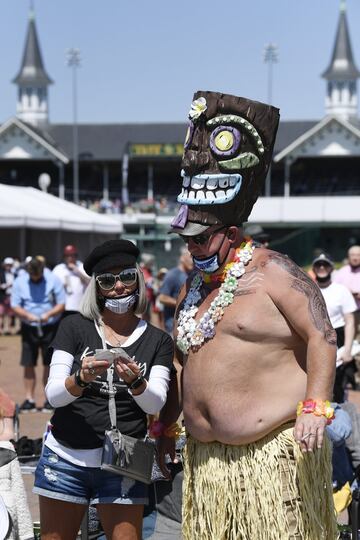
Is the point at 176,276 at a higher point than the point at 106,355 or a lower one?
lower

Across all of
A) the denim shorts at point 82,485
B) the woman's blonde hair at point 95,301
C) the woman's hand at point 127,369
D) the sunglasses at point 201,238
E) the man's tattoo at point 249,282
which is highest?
the sunglasses at point 201,238

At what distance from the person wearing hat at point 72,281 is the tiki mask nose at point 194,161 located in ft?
26.9

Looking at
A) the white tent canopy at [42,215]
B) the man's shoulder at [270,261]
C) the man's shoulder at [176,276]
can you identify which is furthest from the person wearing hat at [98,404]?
the white tent canopy at [42,215]

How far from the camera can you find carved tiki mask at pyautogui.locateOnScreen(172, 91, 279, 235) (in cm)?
403

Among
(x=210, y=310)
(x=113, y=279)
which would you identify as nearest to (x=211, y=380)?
(x=210, y=310)

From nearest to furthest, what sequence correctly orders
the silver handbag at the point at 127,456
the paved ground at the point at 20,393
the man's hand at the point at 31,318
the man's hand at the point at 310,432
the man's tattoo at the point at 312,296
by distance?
the man's hand at the point at 310,432, the man's tattoo at the point at 312,296, the silver handbag at the point at 127,456, the paved ground at the point at 20,393, the man's hand at the point at 31,318

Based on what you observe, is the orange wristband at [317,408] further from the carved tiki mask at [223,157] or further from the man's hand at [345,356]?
the man's hand at [345,356]

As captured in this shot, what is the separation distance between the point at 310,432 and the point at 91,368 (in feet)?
2.83

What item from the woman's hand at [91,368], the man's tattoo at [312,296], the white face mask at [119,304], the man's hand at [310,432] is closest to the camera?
the man's hand at [310,432]

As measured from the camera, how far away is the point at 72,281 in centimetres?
1283

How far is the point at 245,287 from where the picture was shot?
3963 millimetres

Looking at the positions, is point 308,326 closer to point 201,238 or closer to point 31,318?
point 201,238

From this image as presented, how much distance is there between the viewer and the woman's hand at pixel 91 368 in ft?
12.8

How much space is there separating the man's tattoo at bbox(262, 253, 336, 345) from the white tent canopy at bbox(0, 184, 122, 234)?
1652cm
